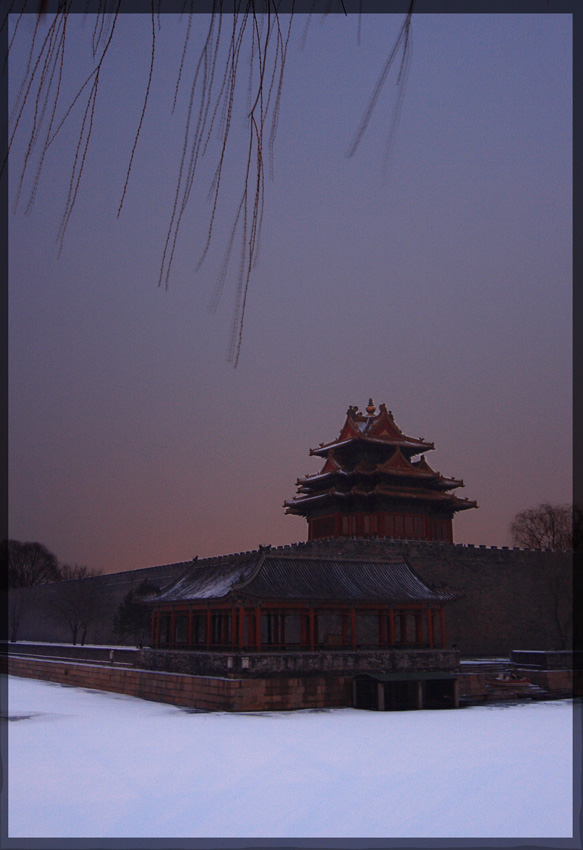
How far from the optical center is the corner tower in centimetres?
2898

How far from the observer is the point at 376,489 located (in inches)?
1122

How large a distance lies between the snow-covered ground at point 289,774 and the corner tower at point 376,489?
13174 mm

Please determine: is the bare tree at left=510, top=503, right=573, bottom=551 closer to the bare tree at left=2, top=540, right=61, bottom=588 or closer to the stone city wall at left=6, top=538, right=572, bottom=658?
the stone city wall at left=6, top=538, right=572, bottom=658

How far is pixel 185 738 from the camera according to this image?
12.2 meters

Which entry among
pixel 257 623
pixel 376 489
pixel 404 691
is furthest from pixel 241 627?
pixel 376 489

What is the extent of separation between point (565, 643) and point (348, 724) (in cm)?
1602

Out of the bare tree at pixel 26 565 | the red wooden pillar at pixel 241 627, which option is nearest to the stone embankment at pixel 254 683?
the red wooden pillar at pixel 241 627

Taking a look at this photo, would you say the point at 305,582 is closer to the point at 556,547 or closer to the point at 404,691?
the point at 404,691

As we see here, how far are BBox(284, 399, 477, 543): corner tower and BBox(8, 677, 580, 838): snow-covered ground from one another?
13.2 metres

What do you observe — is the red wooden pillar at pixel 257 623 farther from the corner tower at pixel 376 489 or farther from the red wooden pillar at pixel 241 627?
the corner tower at pixel 376 489

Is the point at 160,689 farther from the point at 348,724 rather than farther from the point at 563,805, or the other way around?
the point at 563,805

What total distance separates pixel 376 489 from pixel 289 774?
19430 millimetres

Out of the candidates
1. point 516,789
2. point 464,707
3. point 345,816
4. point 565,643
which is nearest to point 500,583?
point 565,643

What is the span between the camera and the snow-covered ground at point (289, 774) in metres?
6.89
